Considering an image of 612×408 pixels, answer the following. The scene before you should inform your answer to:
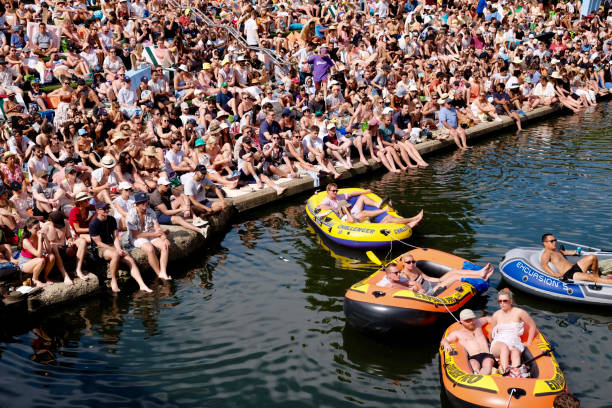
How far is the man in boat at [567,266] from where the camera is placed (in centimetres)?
1015

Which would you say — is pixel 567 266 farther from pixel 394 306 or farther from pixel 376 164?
pixel 376 164

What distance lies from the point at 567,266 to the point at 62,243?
8.17 meters

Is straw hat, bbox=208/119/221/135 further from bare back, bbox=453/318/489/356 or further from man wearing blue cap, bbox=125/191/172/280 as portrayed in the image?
bare back, bbox=453/318/489/356

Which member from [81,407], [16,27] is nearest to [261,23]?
[16,27]

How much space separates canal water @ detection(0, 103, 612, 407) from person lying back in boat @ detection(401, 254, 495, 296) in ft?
1.52

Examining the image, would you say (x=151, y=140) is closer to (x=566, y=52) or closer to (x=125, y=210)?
(x=125, y=210)

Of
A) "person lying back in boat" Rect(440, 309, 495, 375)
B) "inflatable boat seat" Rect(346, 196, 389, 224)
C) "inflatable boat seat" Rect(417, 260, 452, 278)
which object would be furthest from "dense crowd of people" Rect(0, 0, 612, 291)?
"person lying back in boat" Rect(440, 309, 495, 375)

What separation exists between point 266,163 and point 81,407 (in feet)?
28.9

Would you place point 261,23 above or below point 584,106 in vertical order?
above

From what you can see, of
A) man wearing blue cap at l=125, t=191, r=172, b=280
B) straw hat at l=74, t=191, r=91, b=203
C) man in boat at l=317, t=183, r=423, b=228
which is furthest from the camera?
man in boat at l=317, t=183, r=423, b=228

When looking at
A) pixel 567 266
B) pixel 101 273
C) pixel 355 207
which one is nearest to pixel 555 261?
pixel 567 266

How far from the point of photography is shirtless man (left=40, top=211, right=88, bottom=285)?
10.5 m

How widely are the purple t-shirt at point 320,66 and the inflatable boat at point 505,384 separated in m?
13.1

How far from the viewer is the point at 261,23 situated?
22953 mm
